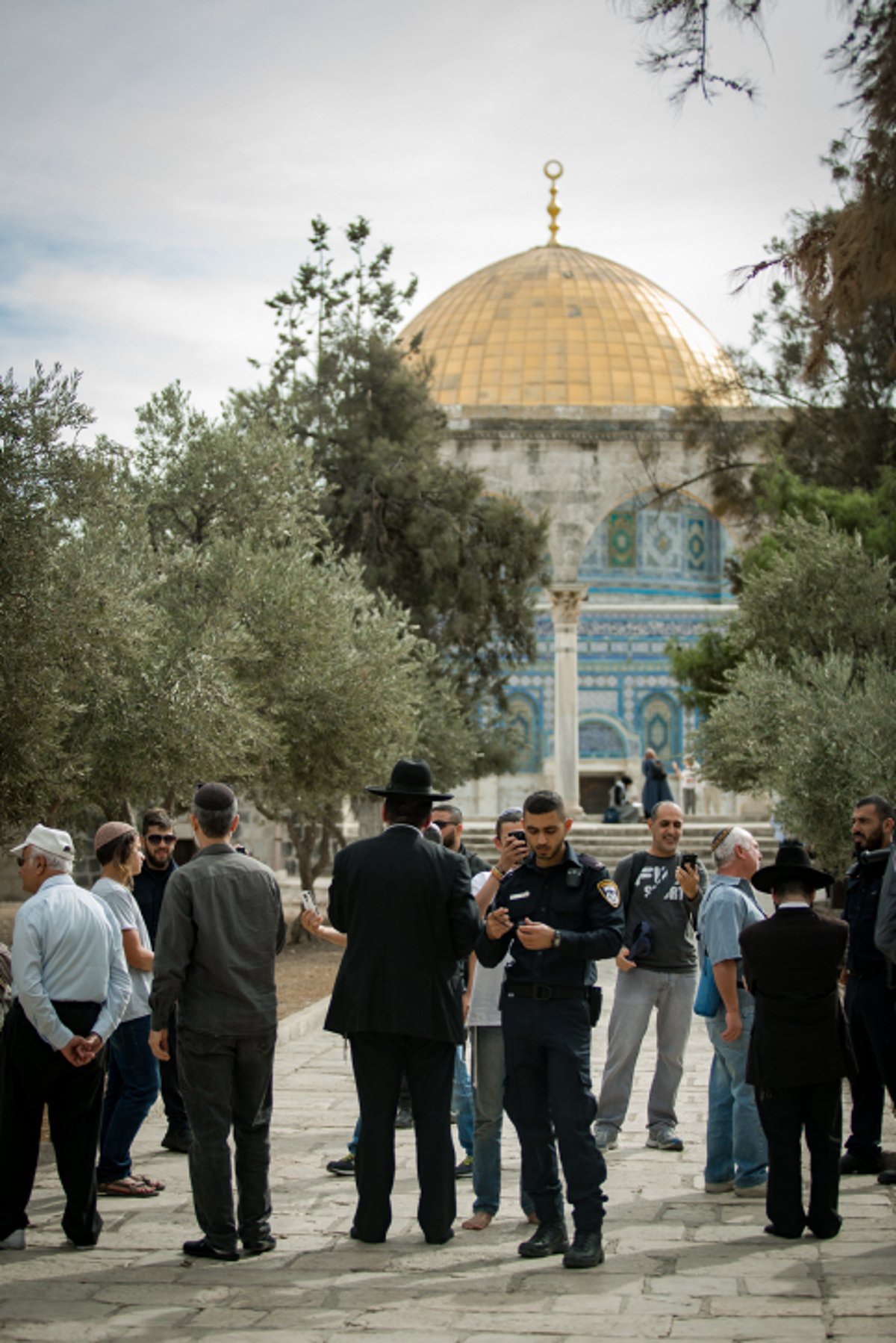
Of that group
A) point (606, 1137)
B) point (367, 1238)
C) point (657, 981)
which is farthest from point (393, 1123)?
point (657, 981)

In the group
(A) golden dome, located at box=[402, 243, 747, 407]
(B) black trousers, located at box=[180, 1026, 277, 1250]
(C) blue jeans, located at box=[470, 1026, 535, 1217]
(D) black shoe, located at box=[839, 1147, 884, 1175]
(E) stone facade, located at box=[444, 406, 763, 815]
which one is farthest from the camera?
(A) golden dome, located at box=[402, 243, 747, 407]

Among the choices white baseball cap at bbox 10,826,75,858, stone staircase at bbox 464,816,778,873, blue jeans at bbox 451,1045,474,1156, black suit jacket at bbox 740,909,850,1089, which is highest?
white baseball cap at bbox 10,826,75,858

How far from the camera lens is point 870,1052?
22.4ft

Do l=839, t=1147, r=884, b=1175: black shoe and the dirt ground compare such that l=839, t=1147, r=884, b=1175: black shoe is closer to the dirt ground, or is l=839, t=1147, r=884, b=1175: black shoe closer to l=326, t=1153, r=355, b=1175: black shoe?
l=326, t=1153, r=355, b=1175: black shoe

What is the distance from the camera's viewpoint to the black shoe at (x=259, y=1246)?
17.8 ft

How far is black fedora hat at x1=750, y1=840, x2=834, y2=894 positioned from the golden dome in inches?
1156

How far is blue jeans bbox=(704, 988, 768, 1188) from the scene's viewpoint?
6324mm

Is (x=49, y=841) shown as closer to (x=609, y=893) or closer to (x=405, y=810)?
(x=405, y=810)

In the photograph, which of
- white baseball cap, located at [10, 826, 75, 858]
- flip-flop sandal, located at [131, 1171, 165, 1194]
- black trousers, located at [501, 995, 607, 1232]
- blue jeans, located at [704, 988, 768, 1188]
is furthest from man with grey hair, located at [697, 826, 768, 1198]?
white baseball cap, located at [10, 826, 75, 858]

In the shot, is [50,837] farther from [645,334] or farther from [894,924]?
[645,334]

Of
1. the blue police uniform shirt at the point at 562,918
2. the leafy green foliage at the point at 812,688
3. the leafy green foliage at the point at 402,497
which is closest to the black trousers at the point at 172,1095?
the blue police uniform shirt at the point at 562,918

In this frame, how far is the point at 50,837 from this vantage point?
5715mm

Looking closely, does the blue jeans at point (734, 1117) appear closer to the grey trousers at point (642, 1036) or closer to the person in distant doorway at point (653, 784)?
the grey trousers at point (642, 1036)

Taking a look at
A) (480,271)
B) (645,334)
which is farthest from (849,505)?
(480,271)
